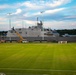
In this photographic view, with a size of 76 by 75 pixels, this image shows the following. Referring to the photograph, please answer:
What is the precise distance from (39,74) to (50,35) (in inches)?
3638

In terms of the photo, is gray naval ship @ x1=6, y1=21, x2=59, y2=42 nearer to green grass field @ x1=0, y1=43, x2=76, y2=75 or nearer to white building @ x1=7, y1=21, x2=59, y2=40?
white building @ x1=7, y1=21, x2=59, y2=40

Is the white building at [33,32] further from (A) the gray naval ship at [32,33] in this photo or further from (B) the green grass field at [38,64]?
(B) the green grass field at [38,64]

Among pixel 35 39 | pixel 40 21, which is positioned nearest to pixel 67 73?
pixel 35 39

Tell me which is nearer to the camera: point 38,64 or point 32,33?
point 38,64

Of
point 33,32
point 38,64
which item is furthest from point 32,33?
point 38,64

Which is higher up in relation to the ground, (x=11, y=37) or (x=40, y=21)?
(x=40, y=21)

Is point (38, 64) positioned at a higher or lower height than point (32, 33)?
lower

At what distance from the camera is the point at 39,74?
54.4 feet

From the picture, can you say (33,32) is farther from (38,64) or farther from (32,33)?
(38,64)

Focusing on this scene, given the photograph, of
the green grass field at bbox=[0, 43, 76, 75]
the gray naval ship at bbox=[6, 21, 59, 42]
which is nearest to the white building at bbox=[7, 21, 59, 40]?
the gray naval ship at bbox=[6, 21, 59, 42]

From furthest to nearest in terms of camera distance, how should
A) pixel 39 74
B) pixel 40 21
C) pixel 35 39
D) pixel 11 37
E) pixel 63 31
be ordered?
pixel 63 31 → pixel 40 21 → pixel 11 37 → pixel 35 39 → pixel 39 74

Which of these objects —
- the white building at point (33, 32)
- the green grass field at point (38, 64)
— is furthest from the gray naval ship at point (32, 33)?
the green grass field at point (38, 64)

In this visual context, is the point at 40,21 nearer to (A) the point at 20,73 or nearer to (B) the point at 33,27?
(B) the point at 33,27

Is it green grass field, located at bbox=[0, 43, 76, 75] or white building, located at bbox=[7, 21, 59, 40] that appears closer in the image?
green grass field, located at bbox=[0, 43, 76, 75]
